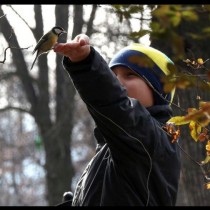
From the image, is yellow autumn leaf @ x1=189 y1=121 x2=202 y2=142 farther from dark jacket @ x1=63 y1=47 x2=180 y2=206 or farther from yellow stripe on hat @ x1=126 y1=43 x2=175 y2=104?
yellow stripe on hat @ x1=126 y1=43 x2=175 y2=104

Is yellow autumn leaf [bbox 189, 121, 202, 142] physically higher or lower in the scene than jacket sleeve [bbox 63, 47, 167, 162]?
lower

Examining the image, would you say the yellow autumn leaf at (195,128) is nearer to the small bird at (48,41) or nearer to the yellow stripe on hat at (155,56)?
the yellow stripe on hat at (155,56)

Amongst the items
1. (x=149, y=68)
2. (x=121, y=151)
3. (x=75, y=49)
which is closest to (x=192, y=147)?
(x=149, y=68)

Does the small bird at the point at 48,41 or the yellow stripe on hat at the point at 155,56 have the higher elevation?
the small bird at the point at 48,41

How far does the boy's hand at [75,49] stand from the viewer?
194 cm

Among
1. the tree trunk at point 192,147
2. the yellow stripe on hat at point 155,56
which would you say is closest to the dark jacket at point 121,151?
the yellow stripe on hat at point 155,56

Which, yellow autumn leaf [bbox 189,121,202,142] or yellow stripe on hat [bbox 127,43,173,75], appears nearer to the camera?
yellow autumn leaf [bbox 189,121,202,142]

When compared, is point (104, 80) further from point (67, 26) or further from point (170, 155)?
point (67, 26)

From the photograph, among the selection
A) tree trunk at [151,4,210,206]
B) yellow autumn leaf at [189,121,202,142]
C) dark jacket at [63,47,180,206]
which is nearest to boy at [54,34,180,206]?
dark jacket at [63,47,180,206]

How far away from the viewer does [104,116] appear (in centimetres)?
203

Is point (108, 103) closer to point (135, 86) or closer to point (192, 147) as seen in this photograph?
point (135, 86)

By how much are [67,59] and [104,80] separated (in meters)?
0.14

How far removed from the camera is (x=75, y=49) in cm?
196

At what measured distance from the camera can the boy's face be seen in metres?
2.38
